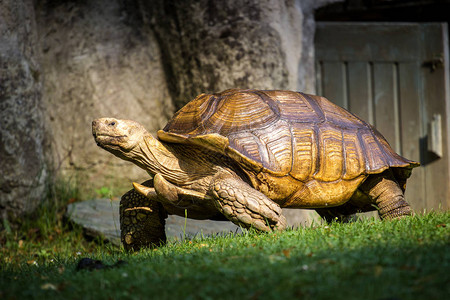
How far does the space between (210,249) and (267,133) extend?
0.93 m

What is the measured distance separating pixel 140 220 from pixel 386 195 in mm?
2033

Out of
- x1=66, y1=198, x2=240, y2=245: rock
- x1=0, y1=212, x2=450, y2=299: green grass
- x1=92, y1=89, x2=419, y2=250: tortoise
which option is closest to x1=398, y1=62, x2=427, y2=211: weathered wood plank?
x1=66, y1=198, x2=240, y2=245: rock

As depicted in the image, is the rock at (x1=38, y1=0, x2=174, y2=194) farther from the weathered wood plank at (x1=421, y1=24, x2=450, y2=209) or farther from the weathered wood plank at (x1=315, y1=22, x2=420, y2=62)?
the weathered wood plank at (x1=421, y1=24, x2=450, y2=209)

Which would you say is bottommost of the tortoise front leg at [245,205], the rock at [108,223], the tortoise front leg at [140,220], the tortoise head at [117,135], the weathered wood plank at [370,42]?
the rock at [108,223]

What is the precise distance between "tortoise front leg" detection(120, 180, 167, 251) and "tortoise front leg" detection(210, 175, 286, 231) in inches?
32.3

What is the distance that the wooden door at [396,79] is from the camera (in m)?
7.32

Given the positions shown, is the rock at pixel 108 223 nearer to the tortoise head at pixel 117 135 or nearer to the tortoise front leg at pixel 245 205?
the tortoise head at pixel 117 135

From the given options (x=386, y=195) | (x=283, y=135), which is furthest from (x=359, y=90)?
(x=283, y=135)

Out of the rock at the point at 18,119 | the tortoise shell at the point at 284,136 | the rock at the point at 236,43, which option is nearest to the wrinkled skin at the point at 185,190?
the tortoise shell at the point at 284,136

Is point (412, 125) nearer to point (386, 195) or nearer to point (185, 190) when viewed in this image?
point (386, 195)

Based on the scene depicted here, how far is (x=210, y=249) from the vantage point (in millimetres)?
3232

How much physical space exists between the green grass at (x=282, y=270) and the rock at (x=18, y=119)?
2725 mm

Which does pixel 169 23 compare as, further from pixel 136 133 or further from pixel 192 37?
pixel 136 133

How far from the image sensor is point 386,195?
3988 mm
